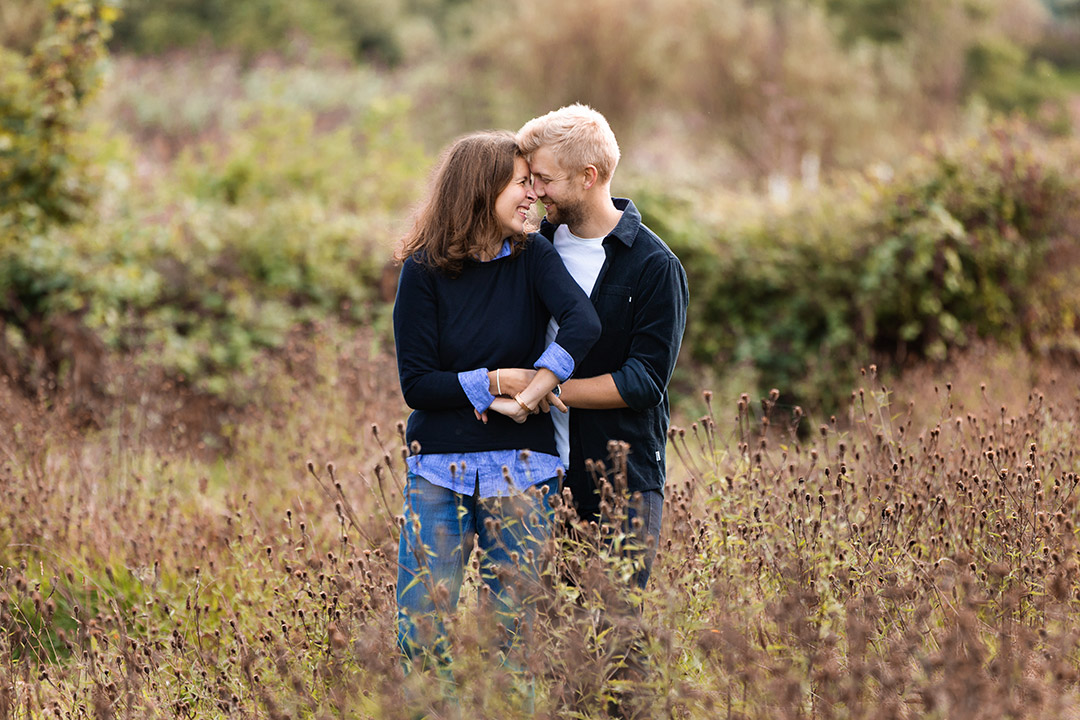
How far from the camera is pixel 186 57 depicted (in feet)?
74.7

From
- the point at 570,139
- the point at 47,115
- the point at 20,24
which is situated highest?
the point at 20,24

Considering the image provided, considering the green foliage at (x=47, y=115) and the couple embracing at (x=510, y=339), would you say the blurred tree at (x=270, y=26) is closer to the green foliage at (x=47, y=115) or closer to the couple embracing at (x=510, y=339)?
the green foliage at (x=47, y=115)

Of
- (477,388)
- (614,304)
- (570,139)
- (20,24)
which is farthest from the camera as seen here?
(20,24)

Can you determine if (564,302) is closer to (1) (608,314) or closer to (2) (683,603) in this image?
(1) (608,314)

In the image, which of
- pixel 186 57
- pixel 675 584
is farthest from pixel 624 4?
pixel 675 584

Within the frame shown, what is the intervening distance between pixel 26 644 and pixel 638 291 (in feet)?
7.89

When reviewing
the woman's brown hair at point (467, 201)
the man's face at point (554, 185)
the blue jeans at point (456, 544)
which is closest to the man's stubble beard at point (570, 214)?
the man's face at point (554, 185)

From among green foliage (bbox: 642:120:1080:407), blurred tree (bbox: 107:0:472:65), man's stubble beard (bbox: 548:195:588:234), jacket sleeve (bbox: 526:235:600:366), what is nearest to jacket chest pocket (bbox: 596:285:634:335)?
jacket sleeve (bbox: 526:235:600:366)

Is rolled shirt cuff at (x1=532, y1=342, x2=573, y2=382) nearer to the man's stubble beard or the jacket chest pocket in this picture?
the jacket chest pocket

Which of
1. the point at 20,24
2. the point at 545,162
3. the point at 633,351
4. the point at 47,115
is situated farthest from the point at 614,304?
the point at 20,24

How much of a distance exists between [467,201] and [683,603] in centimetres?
127

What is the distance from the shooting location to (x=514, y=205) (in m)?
2.97

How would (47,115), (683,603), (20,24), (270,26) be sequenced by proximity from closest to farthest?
(683,603)
(47,115)
(20,24)
(270,26)

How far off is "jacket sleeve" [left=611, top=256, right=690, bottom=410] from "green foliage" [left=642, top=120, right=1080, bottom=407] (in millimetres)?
4671
